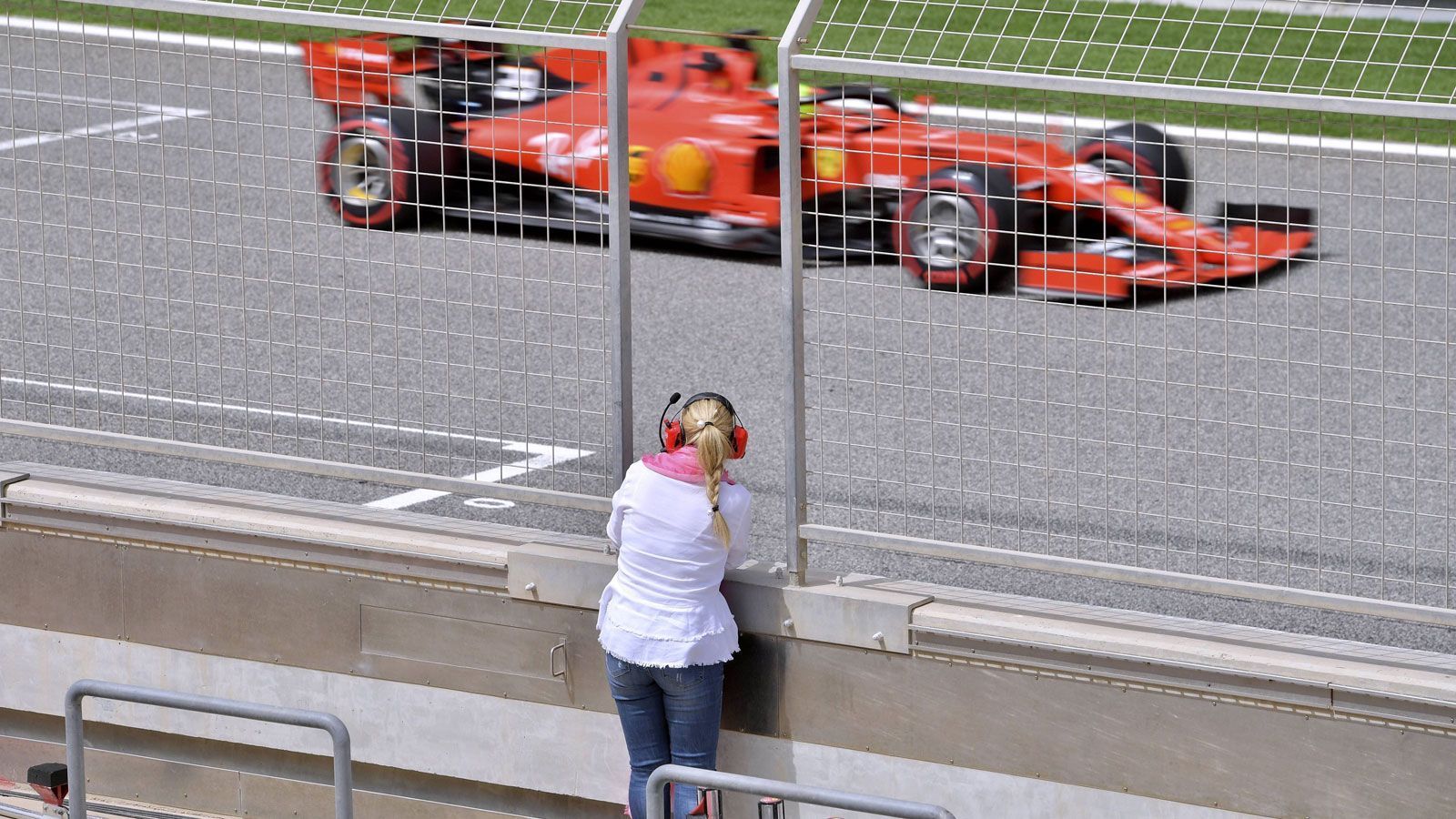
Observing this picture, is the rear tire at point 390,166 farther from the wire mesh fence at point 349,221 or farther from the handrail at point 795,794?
the handrail at point 795,794

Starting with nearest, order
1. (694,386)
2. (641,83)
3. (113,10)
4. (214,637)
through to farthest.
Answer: (214,637), (694,386), (641,83), (113,10)

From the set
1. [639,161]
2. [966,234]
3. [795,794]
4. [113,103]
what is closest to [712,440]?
[966,234]

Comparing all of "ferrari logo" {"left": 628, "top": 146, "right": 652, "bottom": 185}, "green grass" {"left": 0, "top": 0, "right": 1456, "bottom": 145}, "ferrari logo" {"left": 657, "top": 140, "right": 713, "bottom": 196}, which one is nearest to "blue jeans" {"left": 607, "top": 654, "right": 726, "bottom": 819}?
"ferrari logo" {"left": 657, "top": 140, "right": 713, "bottom": 196}

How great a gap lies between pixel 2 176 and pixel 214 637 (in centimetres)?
882

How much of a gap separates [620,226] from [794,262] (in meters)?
0.65

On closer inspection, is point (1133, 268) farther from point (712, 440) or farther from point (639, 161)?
point (639, 161)

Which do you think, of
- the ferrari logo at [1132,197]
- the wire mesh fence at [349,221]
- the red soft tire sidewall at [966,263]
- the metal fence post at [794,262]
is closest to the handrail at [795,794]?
the metal fence post at [794,262]

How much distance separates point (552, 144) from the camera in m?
12.1

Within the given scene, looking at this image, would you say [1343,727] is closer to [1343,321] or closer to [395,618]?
[395,618]

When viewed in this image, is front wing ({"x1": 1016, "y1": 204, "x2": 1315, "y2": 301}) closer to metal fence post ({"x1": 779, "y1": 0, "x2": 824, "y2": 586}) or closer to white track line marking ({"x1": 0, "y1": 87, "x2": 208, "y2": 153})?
metal fence post ({"x1": 779, "y1": 0, "x2": 824, "y2": 586})

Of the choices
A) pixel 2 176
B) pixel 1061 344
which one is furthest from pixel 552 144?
pixel 2 176

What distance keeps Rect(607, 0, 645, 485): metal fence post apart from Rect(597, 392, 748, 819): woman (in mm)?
302

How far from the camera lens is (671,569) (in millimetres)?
6070

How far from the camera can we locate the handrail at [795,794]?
4648 millimetres
